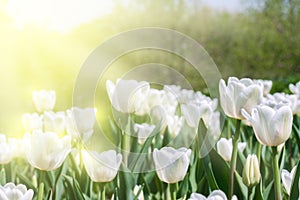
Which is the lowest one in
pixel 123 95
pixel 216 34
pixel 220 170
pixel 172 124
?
pixel 220 170

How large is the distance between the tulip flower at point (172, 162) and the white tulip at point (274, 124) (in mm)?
201

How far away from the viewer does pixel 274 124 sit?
116 centimetres

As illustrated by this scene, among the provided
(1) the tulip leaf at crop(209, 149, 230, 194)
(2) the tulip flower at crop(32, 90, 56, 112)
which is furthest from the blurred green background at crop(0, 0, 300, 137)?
(1) the tulip leaf at crop(209, 149, 230, 194)

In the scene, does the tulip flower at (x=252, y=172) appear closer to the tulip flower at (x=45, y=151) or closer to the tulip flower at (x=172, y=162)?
the tulip flower at (x=172, y=162)

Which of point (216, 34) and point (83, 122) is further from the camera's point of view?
point (216, 34)

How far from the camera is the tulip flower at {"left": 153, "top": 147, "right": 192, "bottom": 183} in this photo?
1.26 meters

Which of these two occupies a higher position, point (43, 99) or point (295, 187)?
point (43, 99)

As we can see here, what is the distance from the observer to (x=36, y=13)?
10.3m

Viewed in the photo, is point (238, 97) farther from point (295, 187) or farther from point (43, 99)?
point (43, 99)

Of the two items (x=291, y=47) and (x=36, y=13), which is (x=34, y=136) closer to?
(x=36, y=13)

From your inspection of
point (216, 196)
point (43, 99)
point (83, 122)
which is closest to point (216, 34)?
point (43, 99)

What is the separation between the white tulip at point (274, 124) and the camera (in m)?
1.16

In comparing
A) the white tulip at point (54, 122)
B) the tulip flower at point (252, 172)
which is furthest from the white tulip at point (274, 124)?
the white tulip at point (54, 122)

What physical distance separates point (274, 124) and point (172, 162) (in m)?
0.27
